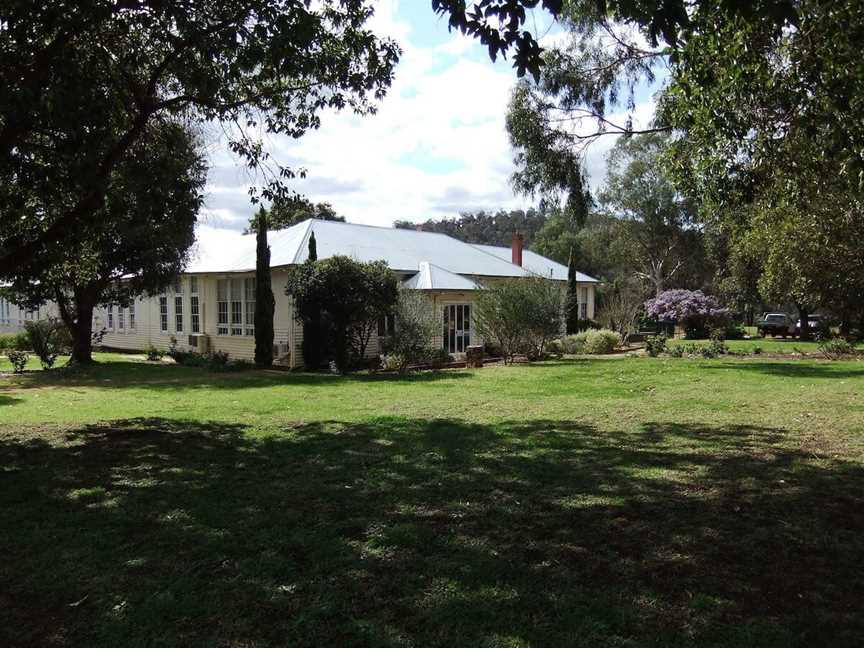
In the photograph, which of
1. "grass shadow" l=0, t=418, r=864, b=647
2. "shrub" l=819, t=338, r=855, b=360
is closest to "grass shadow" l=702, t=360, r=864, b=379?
"shrub" l=819, t=338, r=855, b=360

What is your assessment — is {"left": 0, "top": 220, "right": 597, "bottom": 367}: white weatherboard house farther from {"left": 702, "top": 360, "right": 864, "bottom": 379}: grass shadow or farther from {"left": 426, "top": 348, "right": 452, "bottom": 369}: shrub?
{"left": 702, "top": 360, "right": 864, "bottom": 379}: grass shadow

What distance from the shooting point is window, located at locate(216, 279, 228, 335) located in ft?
89.0

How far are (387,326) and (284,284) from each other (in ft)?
16.9

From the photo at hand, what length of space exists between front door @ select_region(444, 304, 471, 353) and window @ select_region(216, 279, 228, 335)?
9148mm

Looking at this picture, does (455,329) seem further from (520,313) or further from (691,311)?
(691,311)

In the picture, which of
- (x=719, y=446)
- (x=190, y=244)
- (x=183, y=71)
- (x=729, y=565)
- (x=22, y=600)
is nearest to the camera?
(x=22, y=600)

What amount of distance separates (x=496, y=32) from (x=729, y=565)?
15.7 ft

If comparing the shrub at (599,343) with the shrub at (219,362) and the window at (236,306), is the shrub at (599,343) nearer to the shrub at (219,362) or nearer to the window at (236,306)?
the shrub at (219,362)

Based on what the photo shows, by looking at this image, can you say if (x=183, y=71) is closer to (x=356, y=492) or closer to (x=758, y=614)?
(x=356, y=492)

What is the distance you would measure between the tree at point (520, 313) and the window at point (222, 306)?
11.4 meters

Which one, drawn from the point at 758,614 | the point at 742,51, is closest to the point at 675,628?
the point at 758,614

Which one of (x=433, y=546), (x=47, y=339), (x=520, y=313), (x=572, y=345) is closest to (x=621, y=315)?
(x=572, y=345)

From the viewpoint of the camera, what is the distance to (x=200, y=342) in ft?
91.8

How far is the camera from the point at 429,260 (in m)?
27.8
